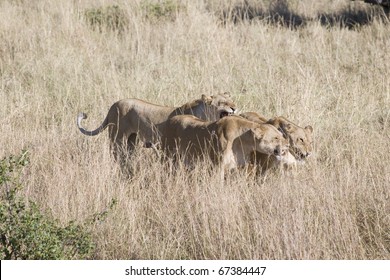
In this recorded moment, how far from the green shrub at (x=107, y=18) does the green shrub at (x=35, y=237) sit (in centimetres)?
716

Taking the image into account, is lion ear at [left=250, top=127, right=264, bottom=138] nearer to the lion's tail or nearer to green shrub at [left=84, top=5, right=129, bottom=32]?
the lion's tail

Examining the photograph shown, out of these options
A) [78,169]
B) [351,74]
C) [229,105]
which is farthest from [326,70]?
[78,169]

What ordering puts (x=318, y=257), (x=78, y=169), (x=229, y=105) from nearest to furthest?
(x=318, y=257)
(x=78, y=169)
(x=229, y=105)

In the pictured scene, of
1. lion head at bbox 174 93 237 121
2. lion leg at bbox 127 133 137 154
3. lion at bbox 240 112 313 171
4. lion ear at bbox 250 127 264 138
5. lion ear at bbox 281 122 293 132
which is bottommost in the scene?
lion leg at bbox 127 133 137 154

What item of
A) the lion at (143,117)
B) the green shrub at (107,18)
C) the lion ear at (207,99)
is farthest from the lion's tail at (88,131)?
the green shrub at (107,18)

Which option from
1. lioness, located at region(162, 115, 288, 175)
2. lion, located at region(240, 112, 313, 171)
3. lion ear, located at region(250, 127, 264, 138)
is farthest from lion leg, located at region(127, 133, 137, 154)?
lion ear, located at region(250, 127, 264, 138)

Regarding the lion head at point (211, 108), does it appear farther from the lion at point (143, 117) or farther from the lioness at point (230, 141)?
the lioness at point (230, 141)

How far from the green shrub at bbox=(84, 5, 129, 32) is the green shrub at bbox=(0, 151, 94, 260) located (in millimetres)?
7161

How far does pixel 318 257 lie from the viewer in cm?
459

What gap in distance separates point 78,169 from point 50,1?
24.7ft

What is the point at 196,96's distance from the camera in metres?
8.71

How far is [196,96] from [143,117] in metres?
1.71

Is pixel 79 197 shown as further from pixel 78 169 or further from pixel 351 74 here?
pixel 351 74

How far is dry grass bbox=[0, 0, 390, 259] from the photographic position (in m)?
4.91
